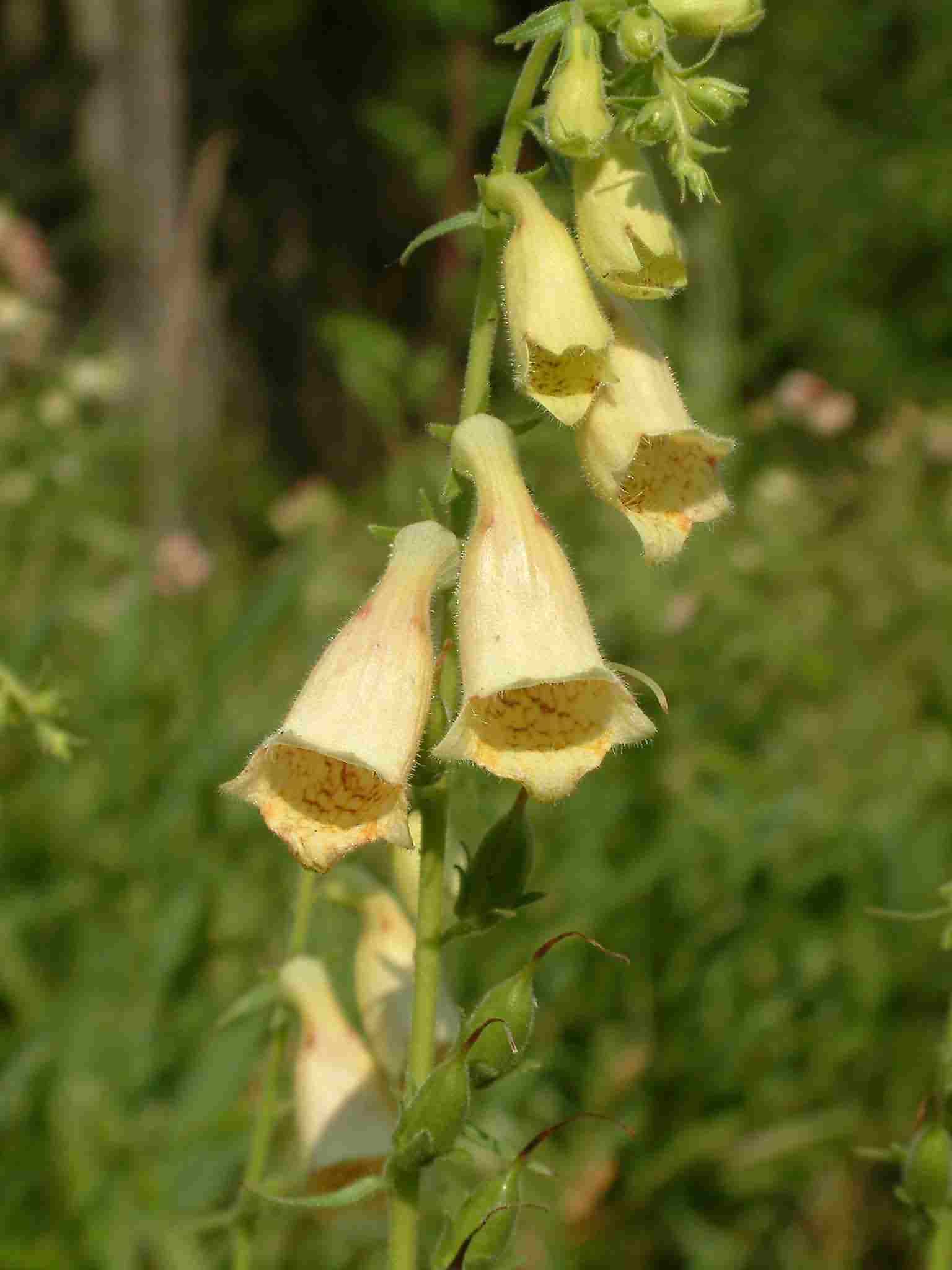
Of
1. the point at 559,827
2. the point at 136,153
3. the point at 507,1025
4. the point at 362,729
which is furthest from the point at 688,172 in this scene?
the point at 136,153

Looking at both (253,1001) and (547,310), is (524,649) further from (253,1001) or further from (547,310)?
(253,1001)

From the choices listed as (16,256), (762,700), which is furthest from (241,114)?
(762,700)

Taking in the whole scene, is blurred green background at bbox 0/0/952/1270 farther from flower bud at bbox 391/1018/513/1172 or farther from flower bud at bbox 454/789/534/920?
flower bud at bbox 391/1018/513/1172

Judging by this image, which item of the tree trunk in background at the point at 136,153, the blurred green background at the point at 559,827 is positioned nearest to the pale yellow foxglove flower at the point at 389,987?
the blurred green background at the point at 559,827

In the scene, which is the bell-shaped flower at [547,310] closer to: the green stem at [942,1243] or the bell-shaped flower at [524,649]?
the bell-shaped flower at [524,649]

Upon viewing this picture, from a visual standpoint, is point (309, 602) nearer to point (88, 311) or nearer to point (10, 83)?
point (88, 311)

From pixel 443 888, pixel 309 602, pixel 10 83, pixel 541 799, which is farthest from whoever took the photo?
pixel 10 83
